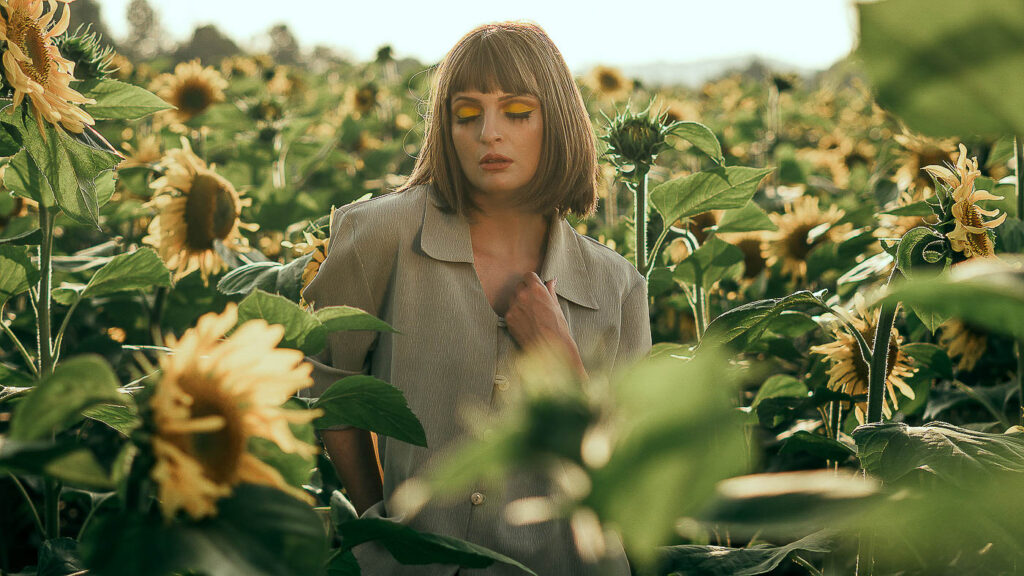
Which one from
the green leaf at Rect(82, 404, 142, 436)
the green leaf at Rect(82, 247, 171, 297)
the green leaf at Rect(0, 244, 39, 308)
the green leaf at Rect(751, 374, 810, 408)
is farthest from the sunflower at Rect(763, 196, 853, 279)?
the green leaf at Rect(82, 404, 142, 436)

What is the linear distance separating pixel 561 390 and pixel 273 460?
27 cm

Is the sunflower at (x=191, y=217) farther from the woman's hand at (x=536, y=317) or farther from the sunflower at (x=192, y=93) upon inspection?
the sunflower at (x=192, y=93)

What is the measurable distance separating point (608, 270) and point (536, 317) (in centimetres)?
21

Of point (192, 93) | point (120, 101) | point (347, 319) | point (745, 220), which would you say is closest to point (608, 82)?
point (192, 93)

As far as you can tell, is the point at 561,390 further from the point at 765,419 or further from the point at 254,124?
the point at 254,124

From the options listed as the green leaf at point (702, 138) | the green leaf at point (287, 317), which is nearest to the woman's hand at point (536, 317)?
the green leaf at point (702, 138)

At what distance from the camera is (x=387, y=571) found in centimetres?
100

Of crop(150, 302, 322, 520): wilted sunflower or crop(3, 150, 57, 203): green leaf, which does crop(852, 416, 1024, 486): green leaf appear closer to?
crop(150, 302, 322, 520): wilted sunflower

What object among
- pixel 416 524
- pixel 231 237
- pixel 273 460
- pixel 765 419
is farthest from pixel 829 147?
pixel 273 460

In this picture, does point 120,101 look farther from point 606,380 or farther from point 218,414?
point 606,380

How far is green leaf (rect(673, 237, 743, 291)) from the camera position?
4.60ft

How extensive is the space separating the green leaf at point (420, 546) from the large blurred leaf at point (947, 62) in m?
0.37

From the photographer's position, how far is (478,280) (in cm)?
112

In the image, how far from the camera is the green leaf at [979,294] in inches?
8.2
